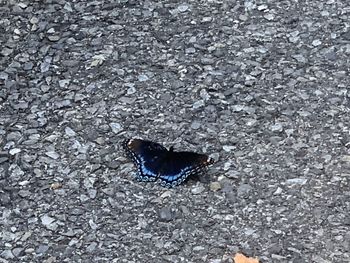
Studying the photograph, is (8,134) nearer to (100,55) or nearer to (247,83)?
(100,55)

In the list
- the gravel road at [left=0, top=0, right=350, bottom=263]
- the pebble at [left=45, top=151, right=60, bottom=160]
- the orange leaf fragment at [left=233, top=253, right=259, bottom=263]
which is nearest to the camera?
the orange leaf fragment at [left=233, top=253, right=259, bottom=263]

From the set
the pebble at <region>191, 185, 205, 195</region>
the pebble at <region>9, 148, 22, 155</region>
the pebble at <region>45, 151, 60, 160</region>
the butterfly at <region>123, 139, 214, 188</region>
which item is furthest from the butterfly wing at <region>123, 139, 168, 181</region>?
the pebble at <region>9, 148, 22, 155</region>

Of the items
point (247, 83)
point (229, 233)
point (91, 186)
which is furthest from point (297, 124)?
point (91, 186)

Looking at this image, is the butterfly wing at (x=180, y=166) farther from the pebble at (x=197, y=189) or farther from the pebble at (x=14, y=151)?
the pebble at (x=14, y=151)

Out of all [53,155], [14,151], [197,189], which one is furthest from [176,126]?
[14,151]

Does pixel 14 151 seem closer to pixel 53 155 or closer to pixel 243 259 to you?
pixel 53 155

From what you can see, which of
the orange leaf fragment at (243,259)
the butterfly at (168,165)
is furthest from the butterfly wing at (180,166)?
the orange leaf fragment at (243,259)

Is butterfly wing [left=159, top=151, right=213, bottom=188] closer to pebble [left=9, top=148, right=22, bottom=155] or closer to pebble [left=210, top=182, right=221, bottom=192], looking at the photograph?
pebble [left=210, top=182, right=221, bottom=192]
